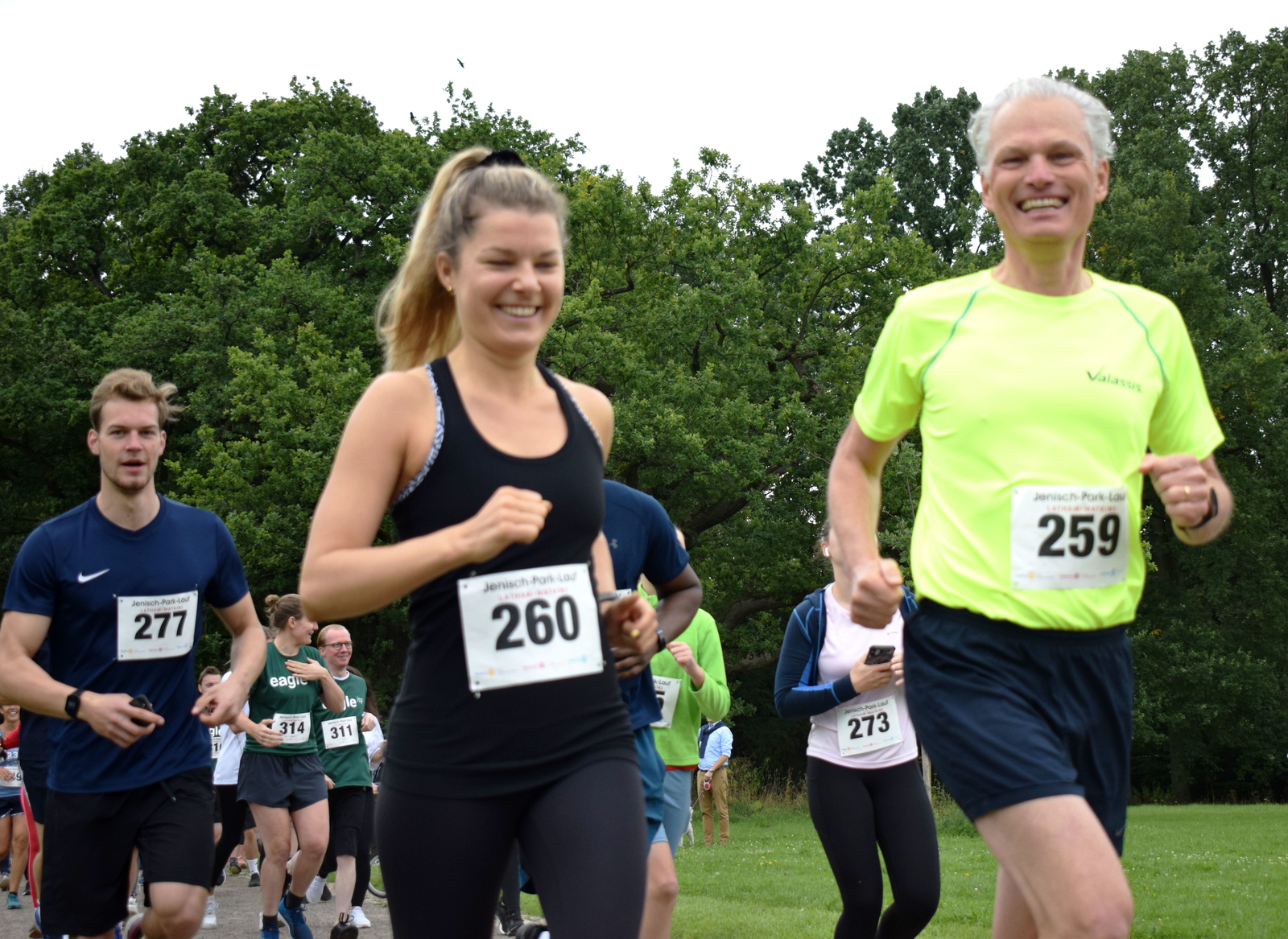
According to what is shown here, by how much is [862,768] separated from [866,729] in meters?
0.16

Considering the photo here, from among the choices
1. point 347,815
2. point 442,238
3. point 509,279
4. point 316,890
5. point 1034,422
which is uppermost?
point 442,238

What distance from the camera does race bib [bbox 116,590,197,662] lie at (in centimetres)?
501

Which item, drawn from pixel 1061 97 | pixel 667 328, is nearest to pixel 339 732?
pixel 1061 97

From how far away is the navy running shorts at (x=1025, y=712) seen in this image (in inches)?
113

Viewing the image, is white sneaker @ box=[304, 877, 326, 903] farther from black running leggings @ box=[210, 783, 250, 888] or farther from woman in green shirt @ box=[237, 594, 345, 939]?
woman in green shirt @ box=[237, 594, 345, 939]

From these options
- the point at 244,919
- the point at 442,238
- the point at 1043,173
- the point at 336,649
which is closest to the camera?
the point at 442,238

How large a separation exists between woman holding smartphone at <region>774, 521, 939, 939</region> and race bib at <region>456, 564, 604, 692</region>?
257 centimetres

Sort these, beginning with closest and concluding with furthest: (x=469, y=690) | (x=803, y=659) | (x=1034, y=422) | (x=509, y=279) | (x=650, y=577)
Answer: (x=469, y=690), (x=509, y=279), (x=1034, y=422), (x=650, y=577), (x=803, y=659)

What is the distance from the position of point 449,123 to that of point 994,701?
30.1m

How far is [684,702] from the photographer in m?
6.46

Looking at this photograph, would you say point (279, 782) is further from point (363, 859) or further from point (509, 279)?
point (509, 279)

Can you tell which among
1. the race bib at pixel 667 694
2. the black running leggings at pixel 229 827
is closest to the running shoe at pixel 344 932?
the black running leggings at pixel 229 827

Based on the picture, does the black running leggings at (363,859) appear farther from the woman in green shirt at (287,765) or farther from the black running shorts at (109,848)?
the black running shorts at (109,848)

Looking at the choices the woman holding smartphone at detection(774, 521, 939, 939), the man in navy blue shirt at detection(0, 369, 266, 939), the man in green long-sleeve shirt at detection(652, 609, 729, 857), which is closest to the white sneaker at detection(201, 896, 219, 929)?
the man in green long-sleeve shirt at detection(652, 609, 729, 857)
